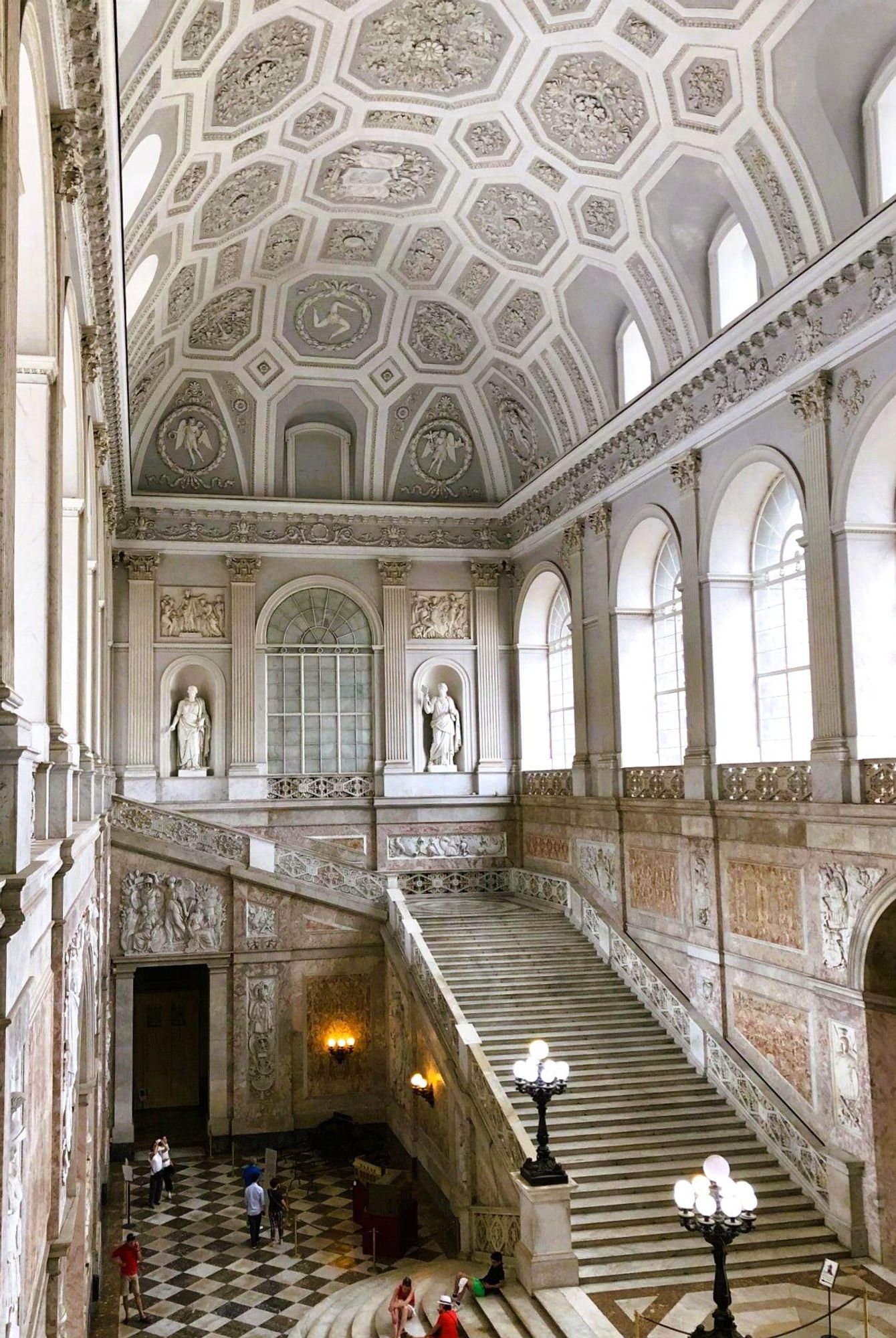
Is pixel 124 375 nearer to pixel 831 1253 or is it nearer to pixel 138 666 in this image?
pixel 138 666

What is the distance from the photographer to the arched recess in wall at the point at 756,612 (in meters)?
16.3

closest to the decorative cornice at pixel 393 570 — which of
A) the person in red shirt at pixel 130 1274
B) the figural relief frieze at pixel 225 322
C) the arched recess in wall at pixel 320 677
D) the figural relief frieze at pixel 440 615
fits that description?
the figural relief frieze at pixel 440 615

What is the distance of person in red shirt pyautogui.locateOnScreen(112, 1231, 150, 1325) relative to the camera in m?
14.1

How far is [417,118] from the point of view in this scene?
1759 centimetres

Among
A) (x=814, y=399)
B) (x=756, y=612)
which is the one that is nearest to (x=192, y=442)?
(x=756, y=612)

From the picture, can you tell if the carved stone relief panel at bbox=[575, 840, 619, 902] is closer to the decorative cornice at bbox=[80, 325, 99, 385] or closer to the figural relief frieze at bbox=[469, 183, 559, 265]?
the figural relief frieze at bbox=[469, 183, 559, 265]

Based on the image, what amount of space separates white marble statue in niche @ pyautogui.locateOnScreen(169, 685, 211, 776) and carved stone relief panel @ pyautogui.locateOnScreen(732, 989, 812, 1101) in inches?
476

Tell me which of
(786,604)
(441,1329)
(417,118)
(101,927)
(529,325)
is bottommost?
(441,1329)

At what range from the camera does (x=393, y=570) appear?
25297 mm

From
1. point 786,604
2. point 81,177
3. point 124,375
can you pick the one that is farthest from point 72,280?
point 786,604

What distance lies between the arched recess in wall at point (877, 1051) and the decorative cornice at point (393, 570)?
14093mm

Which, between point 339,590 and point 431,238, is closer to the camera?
point 431,238

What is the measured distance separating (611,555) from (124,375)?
28.6 feet

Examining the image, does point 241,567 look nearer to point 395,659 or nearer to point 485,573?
point 395,659
